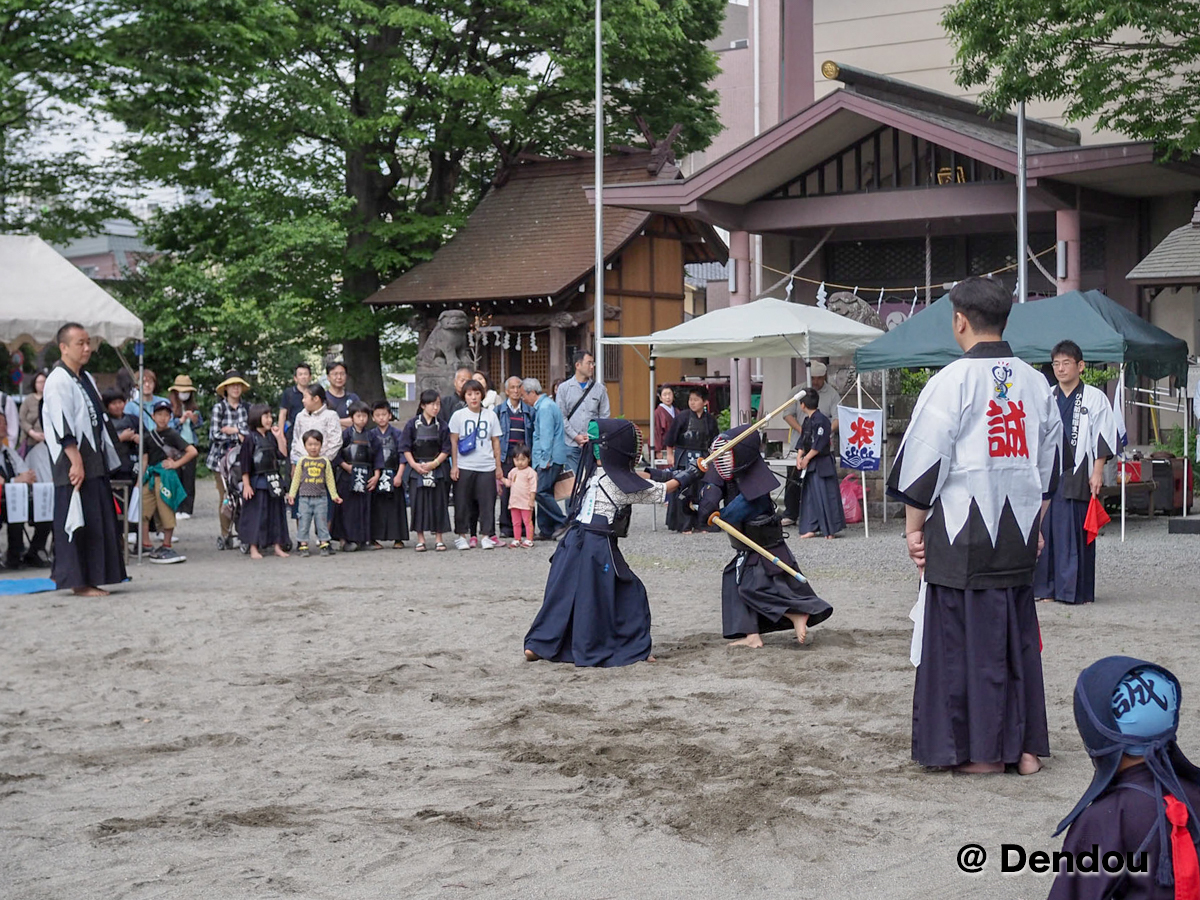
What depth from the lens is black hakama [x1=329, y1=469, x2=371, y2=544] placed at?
48.5ft

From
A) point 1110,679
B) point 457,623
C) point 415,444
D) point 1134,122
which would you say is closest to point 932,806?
point 1110,679

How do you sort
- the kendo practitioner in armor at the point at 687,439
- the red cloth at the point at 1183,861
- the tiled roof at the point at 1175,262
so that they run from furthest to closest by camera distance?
the kendo practitioner in armor at the point at 687,439
the tiled roof at the point at 1175,262
the red cloth at the point at 1183,861

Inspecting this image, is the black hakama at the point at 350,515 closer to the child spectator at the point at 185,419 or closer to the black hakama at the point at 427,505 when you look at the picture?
the black hakama at the point at 427,505

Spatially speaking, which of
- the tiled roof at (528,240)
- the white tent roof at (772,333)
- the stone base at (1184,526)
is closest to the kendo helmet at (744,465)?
the white tent roof at (772,333)

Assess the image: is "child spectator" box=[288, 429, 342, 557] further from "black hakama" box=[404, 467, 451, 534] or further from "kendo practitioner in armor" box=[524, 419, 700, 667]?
"kendo practitioner in armor" box=[524, 419, 700, 667]

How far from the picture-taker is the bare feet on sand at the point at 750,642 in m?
8.50

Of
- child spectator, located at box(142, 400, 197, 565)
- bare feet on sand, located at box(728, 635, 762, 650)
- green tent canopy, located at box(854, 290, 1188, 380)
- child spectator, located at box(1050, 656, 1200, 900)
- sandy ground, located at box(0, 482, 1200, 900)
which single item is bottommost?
sandy ground, located at box(0, 482, 1200, 900)

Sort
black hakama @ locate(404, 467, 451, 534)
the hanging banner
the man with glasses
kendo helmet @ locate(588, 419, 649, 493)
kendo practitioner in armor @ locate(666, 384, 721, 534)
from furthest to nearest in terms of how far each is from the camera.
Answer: kendo practitioner in armor @ locate(666, 384, 721, 534) → the hanging banner → black hakama @ locate(404, 467, 451, 534) → the man with glasses → kendo helmet @ locate(588, 419, 649, 493)

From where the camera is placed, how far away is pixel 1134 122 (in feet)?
55.4

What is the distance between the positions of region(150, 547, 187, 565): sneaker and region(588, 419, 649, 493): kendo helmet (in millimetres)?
6917

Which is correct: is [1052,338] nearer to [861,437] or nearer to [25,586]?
[861,437]

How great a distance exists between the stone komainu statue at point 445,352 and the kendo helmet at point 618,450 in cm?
1606

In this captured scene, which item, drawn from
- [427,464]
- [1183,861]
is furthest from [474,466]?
[1183,861]

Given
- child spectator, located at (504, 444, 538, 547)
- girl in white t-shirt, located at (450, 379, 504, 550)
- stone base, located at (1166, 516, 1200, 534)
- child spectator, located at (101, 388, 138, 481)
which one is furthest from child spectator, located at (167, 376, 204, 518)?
stone base, located at (1166, 516, 1200, 534)
